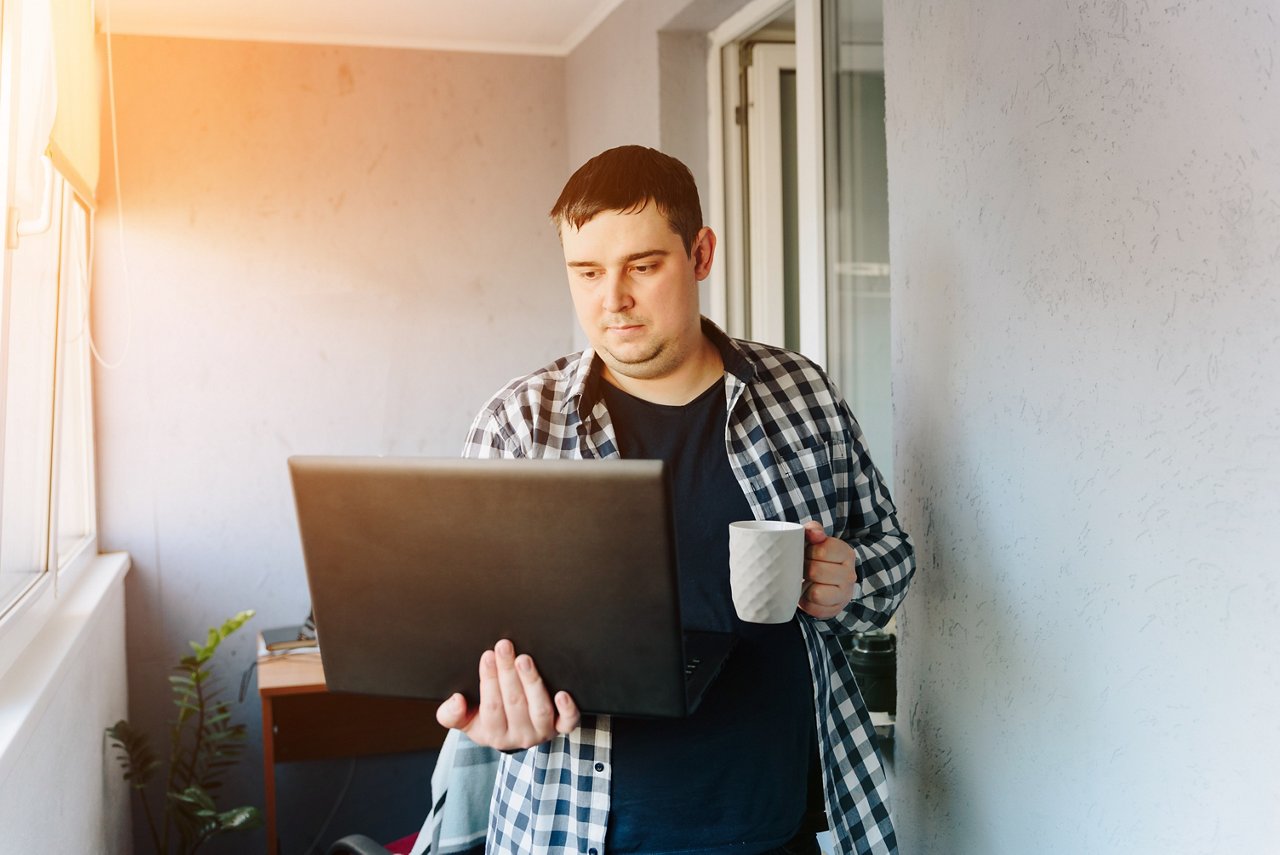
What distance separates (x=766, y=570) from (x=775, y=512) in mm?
248

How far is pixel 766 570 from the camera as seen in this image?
1.03 m

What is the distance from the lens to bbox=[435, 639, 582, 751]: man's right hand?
38.5 inches

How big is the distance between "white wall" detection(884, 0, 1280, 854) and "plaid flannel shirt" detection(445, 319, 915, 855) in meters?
0.17

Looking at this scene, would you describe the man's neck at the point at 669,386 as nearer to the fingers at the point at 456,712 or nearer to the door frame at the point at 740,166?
the fingers at the point at 456,712

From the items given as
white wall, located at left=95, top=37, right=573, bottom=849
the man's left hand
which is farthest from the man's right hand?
white wall, located at left=95, top=37, right=573, bottom=849

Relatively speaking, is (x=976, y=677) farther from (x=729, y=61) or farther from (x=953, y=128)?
(x=729, y=61)

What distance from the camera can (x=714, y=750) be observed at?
1.20m

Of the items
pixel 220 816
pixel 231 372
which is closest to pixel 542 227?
pixel 231 372

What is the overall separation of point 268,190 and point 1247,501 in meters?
2.91

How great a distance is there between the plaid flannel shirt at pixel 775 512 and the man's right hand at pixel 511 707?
0.57 feet

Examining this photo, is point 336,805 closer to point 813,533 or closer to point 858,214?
point 858,214

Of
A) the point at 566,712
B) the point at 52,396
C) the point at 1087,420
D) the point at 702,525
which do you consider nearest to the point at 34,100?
the point at 52,396

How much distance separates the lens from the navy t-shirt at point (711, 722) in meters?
1.19

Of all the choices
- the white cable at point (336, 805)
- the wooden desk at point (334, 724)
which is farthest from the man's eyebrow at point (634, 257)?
the white cable at point (336, 805)
